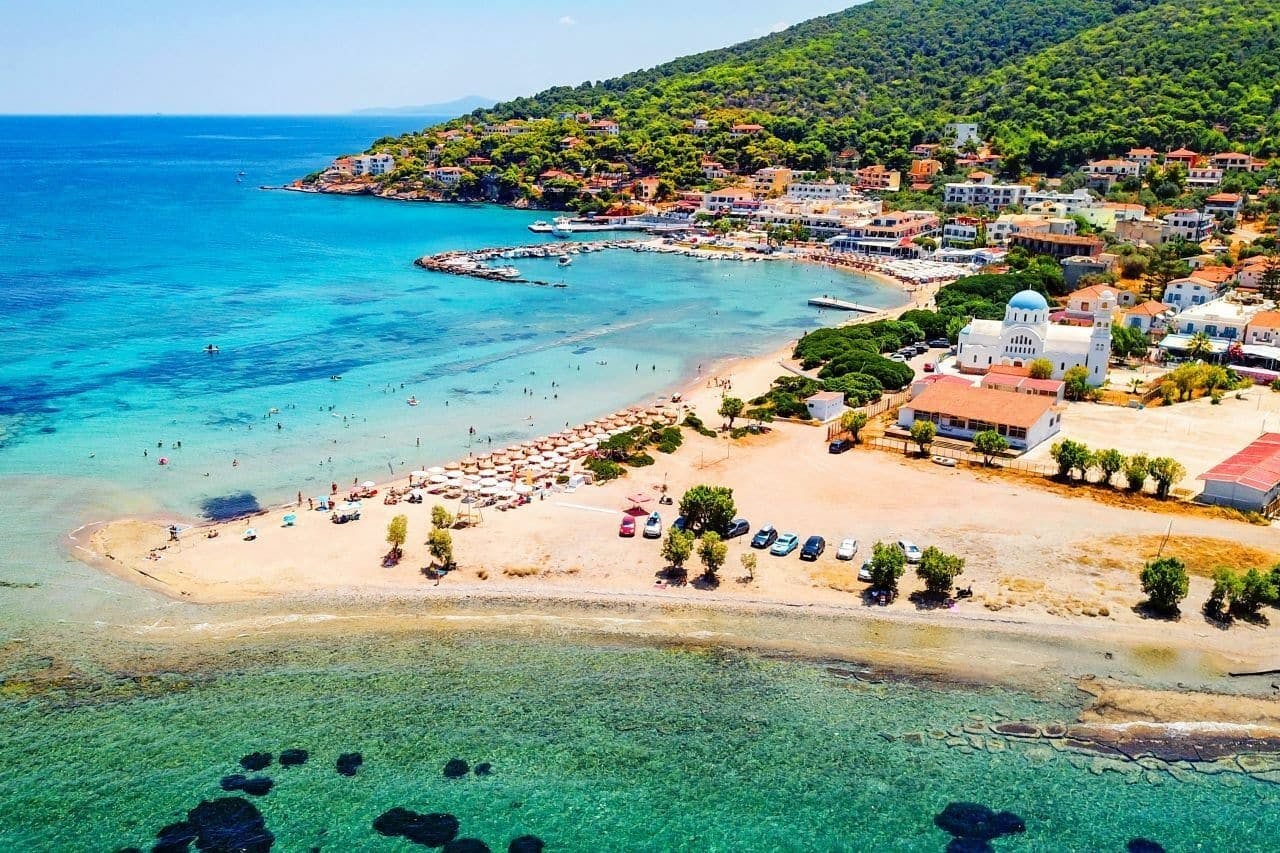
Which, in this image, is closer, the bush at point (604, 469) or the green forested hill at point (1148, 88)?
the bush at point (604, 469)

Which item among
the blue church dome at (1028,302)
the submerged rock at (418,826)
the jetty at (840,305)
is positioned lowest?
the submerged rock at (418,826)

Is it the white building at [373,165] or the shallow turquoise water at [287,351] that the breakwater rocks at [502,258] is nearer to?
the shallow turquoise water at [287,351]

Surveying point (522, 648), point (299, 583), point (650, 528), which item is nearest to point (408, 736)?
point (522, 648)

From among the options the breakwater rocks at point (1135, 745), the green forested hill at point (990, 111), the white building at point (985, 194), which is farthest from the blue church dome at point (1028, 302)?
the green forested hill at point (990, 111)

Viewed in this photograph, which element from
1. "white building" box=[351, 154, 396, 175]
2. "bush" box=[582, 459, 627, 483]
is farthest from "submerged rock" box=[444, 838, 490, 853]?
"white building" box=[351, 154, 396, 175]

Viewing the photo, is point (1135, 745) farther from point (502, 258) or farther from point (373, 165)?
point (373, 165)

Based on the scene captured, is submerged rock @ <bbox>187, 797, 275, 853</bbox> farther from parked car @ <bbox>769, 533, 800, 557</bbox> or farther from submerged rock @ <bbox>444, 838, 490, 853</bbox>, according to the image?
parked car @ <bbox>769, 533, 800, 557</bbox>

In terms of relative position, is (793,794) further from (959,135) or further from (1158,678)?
(959,135)
